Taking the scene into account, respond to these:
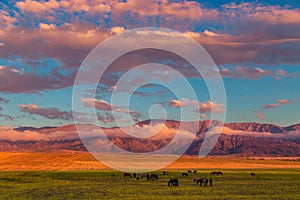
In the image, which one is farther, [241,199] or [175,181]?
[175,181]

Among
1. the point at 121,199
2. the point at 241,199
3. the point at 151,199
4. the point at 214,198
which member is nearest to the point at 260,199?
the point at 241,199

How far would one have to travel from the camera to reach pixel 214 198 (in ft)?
127

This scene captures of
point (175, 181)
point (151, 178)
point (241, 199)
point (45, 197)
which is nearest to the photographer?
point (241, 199)

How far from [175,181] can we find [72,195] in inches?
716

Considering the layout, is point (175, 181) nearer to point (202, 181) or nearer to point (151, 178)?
point (202, 181)

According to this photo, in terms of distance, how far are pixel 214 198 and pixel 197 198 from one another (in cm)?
166

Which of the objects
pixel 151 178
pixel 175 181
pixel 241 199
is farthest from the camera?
pixel 151 178

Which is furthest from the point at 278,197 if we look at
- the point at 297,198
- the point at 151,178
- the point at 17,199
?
the point at 151,178

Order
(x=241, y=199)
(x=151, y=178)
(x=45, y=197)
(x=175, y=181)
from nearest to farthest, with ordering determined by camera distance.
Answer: (x=241, y=199) < (x=45, y=197) < (x=175, y=181) < (x=151, y=178)

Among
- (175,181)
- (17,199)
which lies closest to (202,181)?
(175,181)

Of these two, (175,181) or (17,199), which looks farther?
(175,181)

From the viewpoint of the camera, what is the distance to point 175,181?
5588cm

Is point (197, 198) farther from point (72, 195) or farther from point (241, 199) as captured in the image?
point (72, 195)

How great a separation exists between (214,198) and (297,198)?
8148mm
